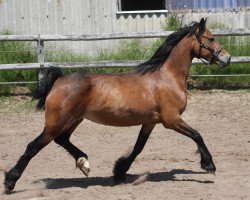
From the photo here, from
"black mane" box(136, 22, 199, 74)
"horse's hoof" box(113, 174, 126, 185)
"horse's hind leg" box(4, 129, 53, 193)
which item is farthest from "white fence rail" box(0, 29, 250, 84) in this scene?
"horse's hind leg" box(4, 129, 53, 193)

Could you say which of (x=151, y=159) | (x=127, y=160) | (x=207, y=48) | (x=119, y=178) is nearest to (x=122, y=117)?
(x=127, y=160)

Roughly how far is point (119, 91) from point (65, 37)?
5.62m

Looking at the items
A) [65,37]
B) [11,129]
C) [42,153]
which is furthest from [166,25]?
[42,153]

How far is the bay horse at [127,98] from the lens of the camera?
6.93 metres

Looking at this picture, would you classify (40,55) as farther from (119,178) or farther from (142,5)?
Result: (119,178)

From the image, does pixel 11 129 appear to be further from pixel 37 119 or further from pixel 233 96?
pixel 233 96

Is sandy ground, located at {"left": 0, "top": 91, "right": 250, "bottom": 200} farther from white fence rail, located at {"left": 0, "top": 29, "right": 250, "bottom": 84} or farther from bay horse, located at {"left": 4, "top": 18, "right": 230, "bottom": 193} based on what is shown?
white fence rail, located at {"left": 0, "top": 29, "right": 250, "bottom": 84}

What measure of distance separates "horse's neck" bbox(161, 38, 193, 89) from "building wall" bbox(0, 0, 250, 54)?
693cm

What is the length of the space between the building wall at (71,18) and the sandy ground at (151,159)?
2.80 meters

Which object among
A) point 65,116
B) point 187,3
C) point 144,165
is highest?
point 187,3

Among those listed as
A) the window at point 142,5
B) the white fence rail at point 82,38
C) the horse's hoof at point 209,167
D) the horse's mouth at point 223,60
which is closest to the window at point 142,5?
the window at point 142,5

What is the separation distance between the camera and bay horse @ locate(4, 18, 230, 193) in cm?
693

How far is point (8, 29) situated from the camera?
1454 cm

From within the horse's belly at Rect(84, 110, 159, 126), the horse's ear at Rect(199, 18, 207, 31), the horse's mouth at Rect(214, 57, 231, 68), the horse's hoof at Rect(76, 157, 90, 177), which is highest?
the horse's ear at Rect(199, 18, 207, 31)
